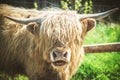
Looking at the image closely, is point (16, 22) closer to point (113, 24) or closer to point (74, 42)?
point (74, 42)

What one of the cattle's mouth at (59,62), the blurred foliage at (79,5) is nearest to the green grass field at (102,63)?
the blurred foliage at (79,5)

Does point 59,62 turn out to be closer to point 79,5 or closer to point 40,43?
point 40,43

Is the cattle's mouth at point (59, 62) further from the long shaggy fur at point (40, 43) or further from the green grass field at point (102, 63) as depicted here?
the green grass field at point (102, 63)

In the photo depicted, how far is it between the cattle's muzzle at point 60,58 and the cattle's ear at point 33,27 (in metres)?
0.21

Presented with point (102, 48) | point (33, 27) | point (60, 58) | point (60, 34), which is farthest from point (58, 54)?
point (102, 48)

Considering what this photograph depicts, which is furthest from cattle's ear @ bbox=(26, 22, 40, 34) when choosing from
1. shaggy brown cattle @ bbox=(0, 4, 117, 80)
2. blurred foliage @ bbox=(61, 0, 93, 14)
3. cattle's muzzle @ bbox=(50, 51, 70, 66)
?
blurred foliage @ bbox=(61, 0, 93, 14)

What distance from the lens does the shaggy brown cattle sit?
1.96m

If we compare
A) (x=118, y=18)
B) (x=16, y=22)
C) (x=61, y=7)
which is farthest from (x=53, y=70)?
(x=118, y=18)

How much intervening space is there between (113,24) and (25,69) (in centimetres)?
74

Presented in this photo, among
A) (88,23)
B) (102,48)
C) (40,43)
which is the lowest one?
(102,48)

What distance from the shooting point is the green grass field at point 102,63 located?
2.41 metres

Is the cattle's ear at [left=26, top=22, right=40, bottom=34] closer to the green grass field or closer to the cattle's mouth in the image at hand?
the cattle's mouth

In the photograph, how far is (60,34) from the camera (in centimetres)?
196

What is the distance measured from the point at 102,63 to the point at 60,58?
65cm
